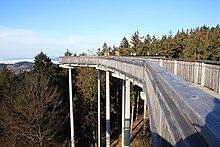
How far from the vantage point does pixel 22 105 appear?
59.1 feet

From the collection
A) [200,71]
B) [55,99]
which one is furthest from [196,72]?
[55,99]

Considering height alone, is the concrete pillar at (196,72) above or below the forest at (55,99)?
above

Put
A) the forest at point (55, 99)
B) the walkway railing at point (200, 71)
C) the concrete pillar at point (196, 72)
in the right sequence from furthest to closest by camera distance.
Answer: the forest at point (55, 99) < the concrete pillar at point (196, 72) < the walkway railing at point (200, 71)

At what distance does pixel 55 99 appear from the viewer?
22.2 metres

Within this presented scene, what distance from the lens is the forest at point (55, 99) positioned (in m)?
17.7

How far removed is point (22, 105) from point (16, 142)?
2808mm

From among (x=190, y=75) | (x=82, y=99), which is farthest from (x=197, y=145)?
(x=82, y=99)

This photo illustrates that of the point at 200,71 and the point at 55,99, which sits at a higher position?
the point at 200,71

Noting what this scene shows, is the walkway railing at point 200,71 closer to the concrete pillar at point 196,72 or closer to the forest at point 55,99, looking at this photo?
the concrete pillar at point 196,72

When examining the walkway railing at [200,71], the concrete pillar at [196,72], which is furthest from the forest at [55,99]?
the concrete pillar at [196,72]

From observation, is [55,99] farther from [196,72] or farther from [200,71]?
[200,71]

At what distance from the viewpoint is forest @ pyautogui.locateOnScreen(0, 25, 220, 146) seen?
1770 centimetres

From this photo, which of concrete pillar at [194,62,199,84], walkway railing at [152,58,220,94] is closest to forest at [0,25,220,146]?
walkway railing at [152,58,220,94]

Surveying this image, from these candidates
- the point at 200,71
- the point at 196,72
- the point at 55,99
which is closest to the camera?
the point at 200,71
